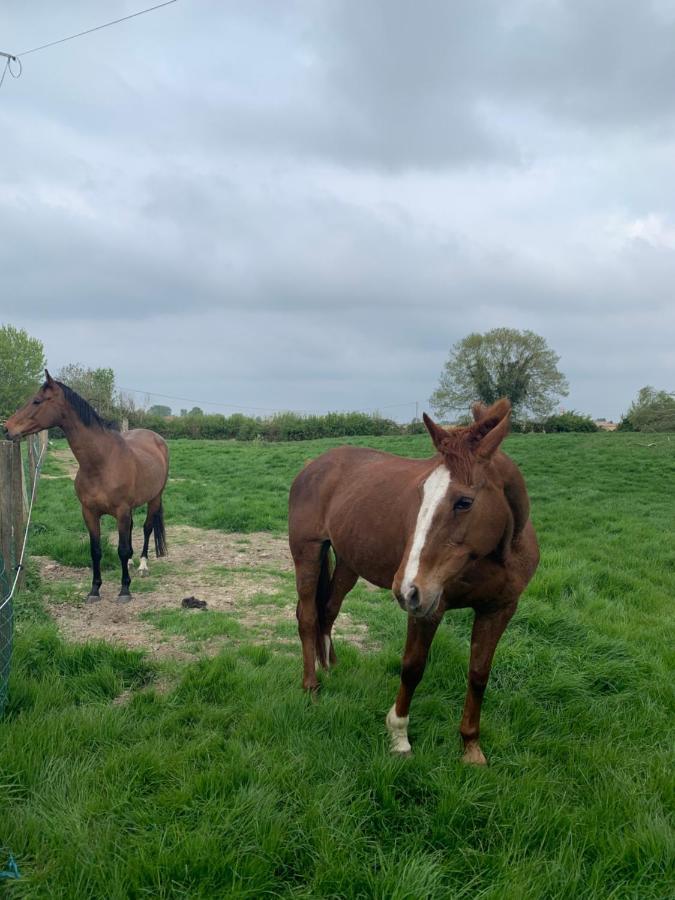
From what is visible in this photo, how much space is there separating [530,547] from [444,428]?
97 centimetres

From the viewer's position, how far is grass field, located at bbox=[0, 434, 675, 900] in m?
2.27

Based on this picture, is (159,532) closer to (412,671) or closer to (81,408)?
(81,408)

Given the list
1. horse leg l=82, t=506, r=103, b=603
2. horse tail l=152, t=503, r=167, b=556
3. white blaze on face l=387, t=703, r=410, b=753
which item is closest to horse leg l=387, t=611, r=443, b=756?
white blaze on face l=387, t=703, r=410, b=753

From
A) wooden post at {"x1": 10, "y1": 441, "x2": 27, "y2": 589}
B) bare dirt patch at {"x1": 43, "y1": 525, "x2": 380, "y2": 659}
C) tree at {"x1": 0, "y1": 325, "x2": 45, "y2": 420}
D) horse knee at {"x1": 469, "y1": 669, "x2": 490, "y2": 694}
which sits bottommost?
bare dirt patch at {"x1": 43, "y1": 525, "x2": 380, "y2": 659}

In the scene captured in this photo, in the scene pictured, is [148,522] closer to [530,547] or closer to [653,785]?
[530,547]

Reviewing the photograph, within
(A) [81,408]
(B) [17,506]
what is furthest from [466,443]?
(A) [81,408]

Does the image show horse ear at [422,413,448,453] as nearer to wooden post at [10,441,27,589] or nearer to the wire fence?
the wire fence

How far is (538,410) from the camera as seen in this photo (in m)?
42.6

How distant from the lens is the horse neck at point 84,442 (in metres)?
6.89

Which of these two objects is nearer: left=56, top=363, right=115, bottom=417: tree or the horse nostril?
the horse nostril

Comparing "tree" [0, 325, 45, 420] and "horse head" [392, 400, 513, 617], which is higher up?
"tree" [0, 325, 45, 420]

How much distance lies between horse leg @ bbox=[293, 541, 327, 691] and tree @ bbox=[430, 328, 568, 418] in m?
39.9

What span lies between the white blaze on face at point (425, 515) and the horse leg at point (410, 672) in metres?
0.74

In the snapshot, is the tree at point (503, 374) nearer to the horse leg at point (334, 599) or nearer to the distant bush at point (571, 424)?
the distant bush at point (571, 424)
